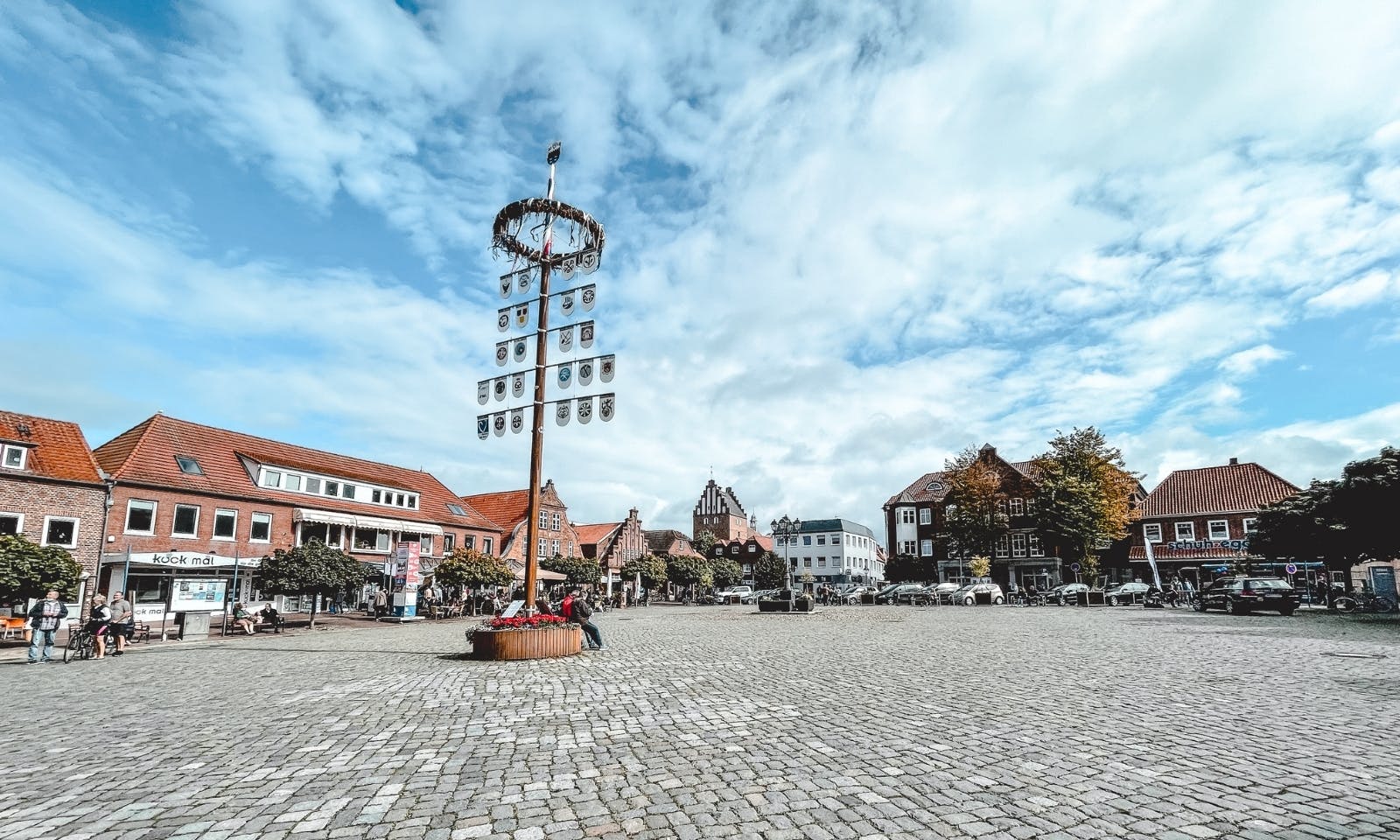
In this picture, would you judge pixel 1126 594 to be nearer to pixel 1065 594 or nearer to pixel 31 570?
pixel 1065 594

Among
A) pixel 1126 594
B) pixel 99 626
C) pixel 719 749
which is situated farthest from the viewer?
pixel 1126 594

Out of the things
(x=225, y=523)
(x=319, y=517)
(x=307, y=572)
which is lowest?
(x=307, y=572)

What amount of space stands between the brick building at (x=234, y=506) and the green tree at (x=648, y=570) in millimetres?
16513

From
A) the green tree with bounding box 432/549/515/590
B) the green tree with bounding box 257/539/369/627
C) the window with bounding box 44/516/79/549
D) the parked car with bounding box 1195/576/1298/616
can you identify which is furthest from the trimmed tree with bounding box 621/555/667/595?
the parked car with bounding box 1195/576/1298/616

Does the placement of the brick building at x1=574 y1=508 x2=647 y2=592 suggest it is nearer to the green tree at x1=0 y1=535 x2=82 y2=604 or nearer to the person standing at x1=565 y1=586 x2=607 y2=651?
the green tree at x1=0 y1=535 x2=82 y2=604

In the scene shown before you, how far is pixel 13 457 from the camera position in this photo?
29234 millimetres

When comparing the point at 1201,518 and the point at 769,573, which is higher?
the point at 1201,518

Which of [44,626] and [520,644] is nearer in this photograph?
[520,644]

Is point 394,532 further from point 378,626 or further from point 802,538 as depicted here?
point 802,538

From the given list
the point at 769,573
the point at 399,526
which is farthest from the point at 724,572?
the point at 399,526

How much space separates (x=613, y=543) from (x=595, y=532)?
5432 mm

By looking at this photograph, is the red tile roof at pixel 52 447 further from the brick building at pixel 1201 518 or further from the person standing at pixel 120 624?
the brick building at pixel 1201 518

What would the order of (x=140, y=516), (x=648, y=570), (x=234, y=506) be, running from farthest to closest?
(x=648, y=570)
(x=234, y=506)
(x=140, y=516)

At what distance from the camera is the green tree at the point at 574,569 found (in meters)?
55.4
